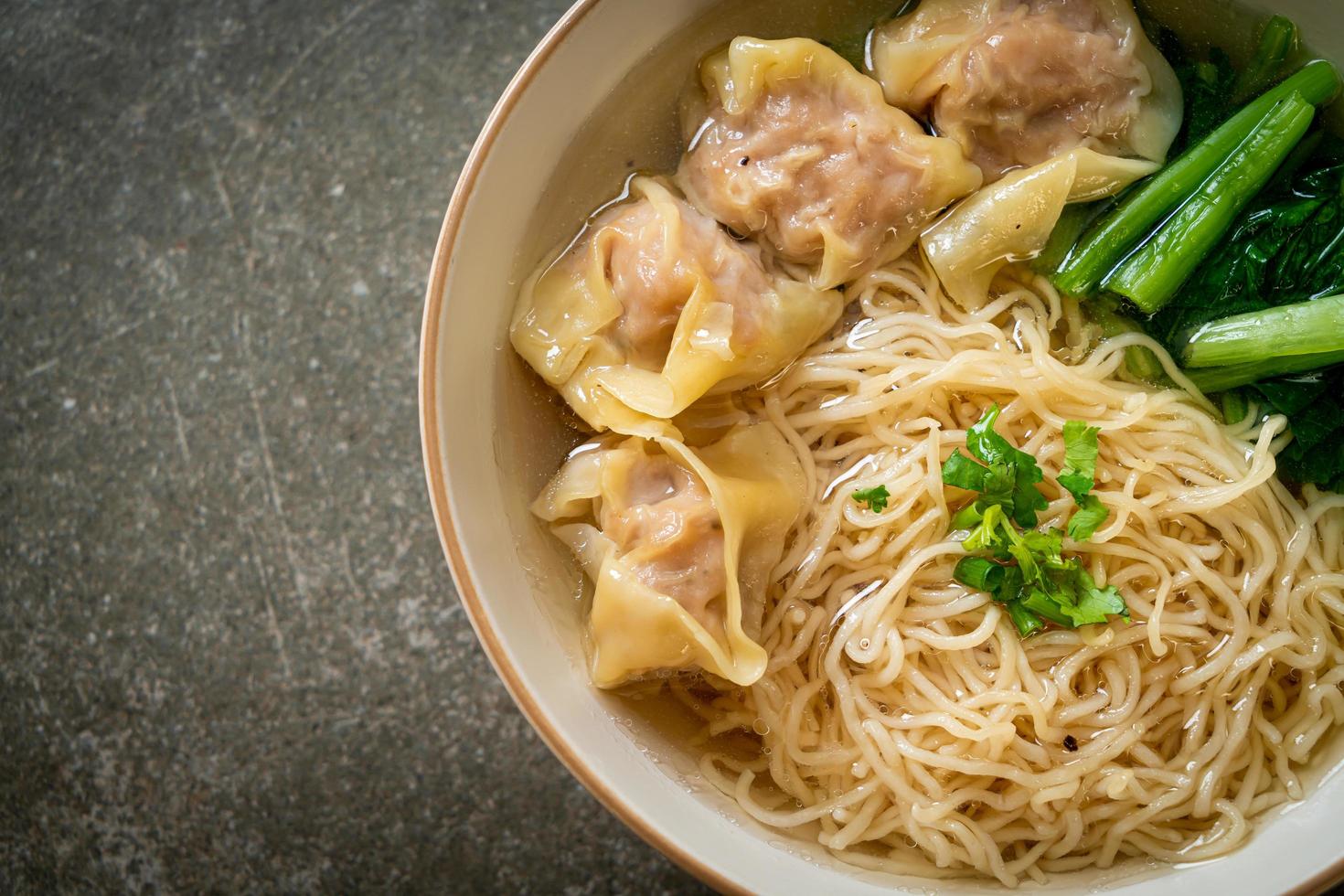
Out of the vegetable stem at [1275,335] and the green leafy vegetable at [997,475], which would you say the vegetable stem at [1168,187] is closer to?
the vegetable stem at [1275,335]

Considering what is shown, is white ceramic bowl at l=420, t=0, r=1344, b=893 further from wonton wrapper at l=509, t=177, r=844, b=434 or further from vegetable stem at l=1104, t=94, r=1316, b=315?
vegetable stem at l=1104, t=94, r=1316, b=315

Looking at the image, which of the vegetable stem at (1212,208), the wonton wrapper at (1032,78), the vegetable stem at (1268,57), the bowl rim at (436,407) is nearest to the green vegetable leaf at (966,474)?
the vegetable stem at (1212,208)

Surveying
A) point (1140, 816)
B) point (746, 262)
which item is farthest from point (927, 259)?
point (1140, 816)

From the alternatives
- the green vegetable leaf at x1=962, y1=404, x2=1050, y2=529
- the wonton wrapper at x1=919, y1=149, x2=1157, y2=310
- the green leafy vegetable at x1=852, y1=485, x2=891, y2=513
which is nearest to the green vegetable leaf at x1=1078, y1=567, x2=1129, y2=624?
the green vegetable leaf at x1=962, y1=404, x2=1050, y2=529

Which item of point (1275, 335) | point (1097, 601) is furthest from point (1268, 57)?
point (1097, 601)

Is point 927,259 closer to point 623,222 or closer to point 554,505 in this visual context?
point 623,222
